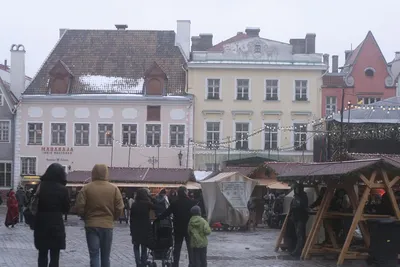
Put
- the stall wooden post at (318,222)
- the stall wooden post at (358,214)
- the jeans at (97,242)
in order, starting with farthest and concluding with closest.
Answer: the stall wooden post at (318,222) < the stall wooden post at (358,214) < the jeans at (97,242)

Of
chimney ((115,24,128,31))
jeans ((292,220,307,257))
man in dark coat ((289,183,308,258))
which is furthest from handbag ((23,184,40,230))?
chimney ((115,24,128,31))

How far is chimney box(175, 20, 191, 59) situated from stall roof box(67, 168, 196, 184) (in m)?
13.2

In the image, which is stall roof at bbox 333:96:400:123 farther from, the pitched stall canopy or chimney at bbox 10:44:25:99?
chimney at bbox 10:44:25:99

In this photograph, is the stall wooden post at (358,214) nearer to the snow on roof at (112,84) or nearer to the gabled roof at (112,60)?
the gabled roof at (112,60)

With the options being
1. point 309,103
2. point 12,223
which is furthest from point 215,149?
point 12,223

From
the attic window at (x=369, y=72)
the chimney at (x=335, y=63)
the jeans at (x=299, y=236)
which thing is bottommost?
the jeans at (x=299, y=236)

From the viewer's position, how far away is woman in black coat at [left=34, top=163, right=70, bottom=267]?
1010 centimetres

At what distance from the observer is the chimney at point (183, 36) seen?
52281 mm

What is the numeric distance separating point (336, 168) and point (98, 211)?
7.39 meters

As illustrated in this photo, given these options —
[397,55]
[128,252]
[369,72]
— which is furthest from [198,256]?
[397,55]

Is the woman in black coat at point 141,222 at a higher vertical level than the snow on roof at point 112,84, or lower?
lower

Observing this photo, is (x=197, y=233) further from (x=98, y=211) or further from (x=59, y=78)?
(x=59, y=78)

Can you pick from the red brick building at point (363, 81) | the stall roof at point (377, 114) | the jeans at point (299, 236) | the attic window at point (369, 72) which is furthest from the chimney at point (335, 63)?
the jeans at point (299, 236)

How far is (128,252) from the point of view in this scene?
1902cm
